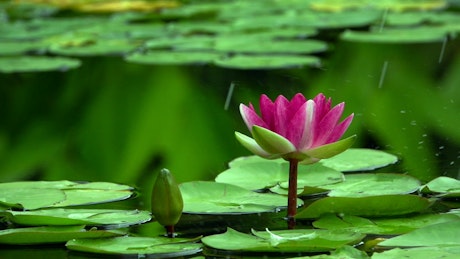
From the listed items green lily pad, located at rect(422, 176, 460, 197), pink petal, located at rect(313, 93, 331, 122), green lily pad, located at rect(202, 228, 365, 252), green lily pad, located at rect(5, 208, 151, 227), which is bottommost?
green lily pad, located at rect(202, 228, 365, 252)

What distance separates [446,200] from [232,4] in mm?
4137

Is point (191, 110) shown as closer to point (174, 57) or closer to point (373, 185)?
point (174, 57)

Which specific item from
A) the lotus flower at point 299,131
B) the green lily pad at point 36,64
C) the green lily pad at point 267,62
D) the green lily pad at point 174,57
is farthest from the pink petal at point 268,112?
the green lily pad at point 36,64

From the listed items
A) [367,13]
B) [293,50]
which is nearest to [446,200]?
[293,50]

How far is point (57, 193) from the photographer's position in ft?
5.58

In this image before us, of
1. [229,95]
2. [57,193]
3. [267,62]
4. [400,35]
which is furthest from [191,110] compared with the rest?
[400,35]

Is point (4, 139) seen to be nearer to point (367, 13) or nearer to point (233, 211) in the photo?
point (233, 211)

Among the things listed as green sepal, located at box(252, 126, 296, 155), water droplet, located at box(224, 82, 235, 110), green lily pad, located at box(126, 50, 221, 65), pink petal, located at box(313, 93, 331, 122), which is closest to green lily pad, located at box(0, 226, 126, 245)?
green sepal, located at box(252, 126, 296, 155)

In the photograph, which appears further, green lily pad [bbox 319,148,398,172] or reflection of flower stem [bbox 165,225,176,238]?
green lily pad [bbox 319,148,398,172]

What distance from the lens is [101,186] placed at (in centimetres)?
180

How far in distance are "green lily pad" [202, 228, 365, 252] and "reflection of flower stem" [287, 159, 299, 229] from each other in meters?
0.09

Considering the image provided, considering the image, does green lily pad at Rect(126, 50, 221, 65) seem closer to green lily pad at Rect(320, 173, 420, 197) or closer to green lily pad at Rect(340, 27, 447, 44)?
green lily pad at Rect(340, 27, 447, 44)

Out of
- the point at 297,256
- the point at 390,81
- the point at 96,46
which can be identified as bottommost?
the point at 297,256

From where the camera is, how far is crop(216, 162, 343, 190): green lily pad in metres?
1.72
